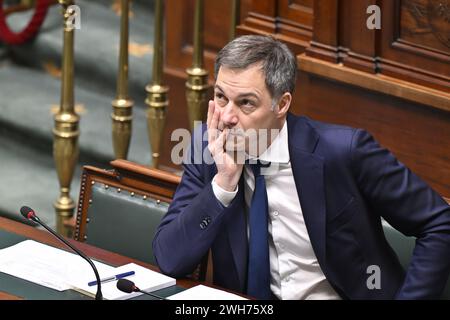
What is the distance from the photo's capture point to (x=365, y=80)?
452 centimetres

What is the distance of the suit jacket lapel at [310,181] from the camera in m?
3.52

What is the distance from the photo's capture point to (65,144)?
509 centimetres

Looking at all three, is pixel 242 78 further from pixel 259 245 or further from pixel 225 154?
pixel 259 245

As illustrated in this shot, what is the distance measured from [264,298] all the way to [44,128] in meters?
2.56

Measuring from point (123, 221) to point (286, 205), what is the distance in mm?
631

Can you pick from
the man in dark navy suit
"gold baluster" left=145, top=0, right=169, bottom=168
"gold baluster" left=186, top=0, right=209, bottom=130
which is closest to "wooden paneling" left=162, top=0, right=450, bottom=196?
"gold baluster" left=186, top=0, right=209, bottom=130

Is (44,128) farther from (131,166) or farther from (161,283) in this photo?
(161,283)

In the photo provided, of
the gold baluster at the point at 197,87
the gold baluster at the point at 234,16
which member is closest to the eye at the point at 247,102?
the gold baluster at the point at 234,16

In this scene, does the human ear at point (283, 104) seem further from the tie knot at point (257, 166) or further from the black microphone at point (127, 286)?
the black microphone at point (127, 286)

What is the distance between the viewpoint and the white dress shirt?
140 inches

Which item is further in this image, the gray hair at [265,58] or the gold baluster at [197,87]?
the gold baluster at [197,87]

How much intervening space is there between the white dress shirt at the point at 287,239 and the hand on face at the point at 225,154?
106mm

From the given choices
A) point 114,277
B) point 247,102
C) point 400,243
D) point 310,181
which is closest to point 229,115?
point 247,102

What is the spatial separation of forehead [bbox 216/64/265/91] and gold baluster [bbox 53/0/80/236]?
5.55ft
